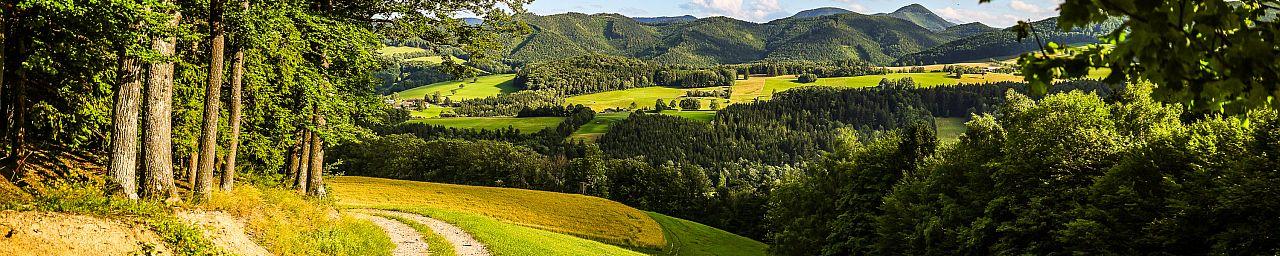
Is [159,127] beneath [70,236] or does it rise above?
above

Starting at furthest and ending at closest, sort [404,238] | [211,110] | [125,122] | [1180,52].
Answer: [404,238], [211,110], [125,122], [1180,52]

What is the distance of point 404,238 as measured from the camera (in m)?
24.8

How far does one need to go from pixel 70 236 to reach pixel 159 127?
3847 millimetres

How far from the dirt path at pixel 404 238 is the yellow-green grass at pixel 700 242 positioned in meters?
24.1

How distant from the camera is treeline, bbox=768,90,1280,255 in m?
19.0

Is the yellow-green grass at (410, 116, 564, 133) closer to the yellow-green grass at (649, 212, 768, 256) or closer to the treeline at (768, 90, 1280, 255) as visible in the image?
the yellow-green grass at (649, 212, 768, 256)

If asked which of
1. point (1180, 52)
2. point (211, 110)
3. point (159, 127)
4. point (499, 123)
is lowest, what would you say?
point (499, 123)

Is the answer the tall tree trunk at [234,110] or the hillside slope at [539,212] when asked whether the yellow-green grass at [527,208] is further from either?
the tall tree trunk at [234,110]

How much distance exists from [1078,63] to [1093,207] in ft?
71.5

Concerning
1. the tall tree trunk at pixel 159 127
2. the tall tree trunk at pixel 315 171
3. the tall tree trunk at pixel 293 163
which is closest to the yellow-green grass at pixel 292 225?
the tall tree trunk at pixel 159 127

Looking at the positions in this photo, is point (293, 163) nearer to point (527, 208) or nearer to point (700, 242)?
point (527, 208)

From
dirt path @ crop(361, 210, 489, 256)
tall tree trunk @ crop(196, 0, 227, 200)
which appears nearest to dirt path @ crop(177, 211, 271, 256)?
tall tree trunk @ crop(196, 0, 227, 200)

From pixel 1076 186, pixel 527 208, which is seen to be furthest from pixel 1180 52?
pixel 527 208

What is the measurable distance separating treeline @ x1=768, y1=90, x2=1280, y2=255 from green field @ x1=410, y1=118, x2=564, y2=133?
145m
